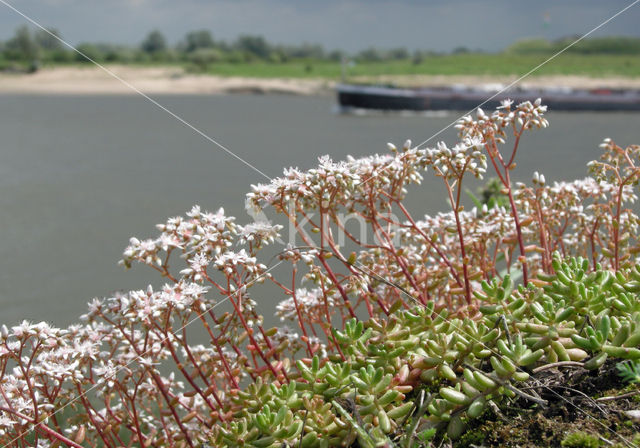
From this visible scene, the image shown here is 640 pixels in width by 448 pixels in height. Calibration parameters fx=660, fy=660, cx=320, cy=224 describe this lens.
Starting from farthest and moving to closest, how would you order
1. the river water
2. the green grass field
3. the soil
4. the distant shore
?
the distant shore
the green grass field
the river water
the soil


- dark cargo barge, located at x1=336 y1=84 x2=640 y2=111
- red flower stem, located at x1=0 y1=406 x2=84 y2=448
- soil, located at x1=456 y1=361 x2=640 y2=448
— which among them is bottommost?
dark cargo barge, located at x1=336 y1=84 x2=640 y2=111

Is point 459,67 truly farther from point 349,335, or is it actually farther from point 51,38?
point 349,335

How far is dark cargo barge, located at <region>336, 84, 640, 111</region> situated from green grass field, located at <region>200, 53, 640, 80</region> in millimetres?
1088

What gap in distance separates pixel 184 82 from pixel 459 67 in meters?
13.7

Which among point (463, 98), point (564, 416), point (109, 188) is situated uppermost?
point (564, 416)

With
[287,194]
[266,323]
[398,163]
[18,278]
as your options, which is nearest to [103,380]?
[287,194]

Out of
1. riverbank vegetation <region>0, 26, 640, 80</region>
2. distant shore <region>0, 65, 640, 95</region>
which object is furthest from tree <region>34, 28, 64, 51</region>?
distant shore <region>0, 65, 640, 95</region>

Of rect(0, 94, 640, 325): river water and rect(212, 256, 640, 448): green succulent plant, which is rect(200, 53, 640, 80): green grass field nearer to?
rect(0, 94, 640, 325): river water

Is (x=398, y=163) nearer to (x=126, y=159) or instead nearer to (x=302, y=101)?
(x=126, y=159)

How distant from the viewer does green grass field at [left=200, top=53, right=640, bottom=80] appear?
2366cm

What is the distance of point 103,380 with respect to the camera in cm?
147

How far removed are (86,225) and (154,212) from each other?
1.79 feet

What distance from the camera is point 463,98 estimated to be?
22828mm

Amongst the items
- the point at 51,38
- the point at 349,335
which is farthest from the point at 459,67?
the point at 349,335
